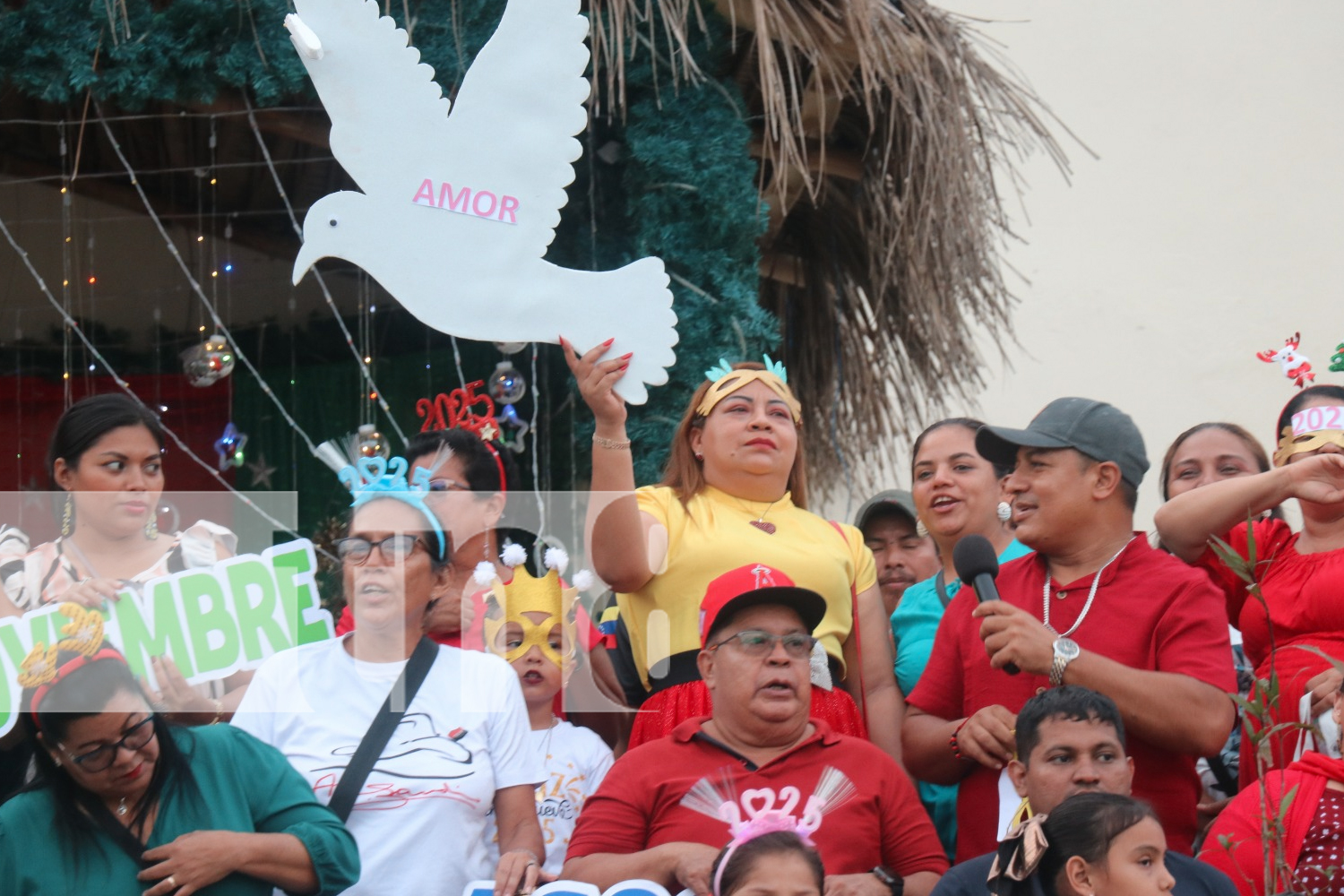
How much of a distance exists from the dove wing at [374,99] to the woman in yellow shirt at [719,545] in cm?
52

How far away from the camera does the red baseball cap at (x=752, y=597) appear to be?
10.4 ft

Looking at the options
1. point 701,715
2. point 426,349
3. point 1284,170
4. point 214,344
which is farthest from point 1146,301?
point 701,715

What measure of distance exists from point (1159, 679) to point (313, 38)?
205 cm

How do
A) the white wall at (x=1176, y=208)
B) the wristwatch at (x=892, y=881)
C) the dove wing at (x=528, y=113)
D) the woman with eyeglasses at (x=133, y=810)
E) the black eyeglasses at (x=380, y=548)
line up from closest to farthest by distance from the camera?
the woman with eyeglasses at (x=133, y=810) → the wristwatch at (x=892, y=881) → the black eyeglasses at (x=380, y=548) → the dove wing at (x=528, y=113) → the white wall at (x=1176, y=208)

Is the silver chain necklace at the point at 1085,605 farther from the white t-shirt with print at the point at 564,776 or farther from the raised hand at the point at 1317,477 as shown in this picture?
the white t-shirt with print at the point at 564,776

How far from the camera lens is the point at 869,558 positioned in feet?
12.2

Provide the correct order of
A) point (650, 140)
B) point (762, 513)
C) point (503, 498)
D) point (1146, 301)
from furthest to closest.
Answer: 1. point (1146, 301)
2. point (650, 140)
3. point (503, 498)
4. point (762, 513)

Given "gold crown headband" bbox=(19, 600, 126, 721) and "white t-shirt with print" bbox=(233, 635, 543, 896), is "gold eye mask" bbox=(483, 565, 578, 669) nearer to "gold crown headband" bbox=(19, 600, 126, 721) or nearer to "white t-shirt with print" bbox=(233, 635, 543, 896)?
"white t-shirt with print" bbox=(233, 635, 543, 896)

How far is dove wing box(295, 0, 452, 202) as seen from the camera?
3.22 metres

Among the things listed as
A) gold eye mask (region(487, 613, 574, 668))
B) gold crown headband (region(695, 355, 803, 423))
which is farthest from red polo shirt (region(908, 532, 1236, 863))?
gold eye mask (region(487, 613, 574, 668))

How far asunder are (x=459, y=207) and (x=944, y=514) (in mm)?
1416

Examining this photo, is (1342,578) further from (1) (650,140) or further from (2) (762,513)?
(1) (650,140)

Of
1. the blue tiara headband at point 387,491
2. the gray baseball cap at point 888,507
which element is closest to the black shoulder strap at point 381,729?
the blue tiara headband at point 387,491

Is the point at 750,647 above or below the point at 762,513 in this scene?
below
